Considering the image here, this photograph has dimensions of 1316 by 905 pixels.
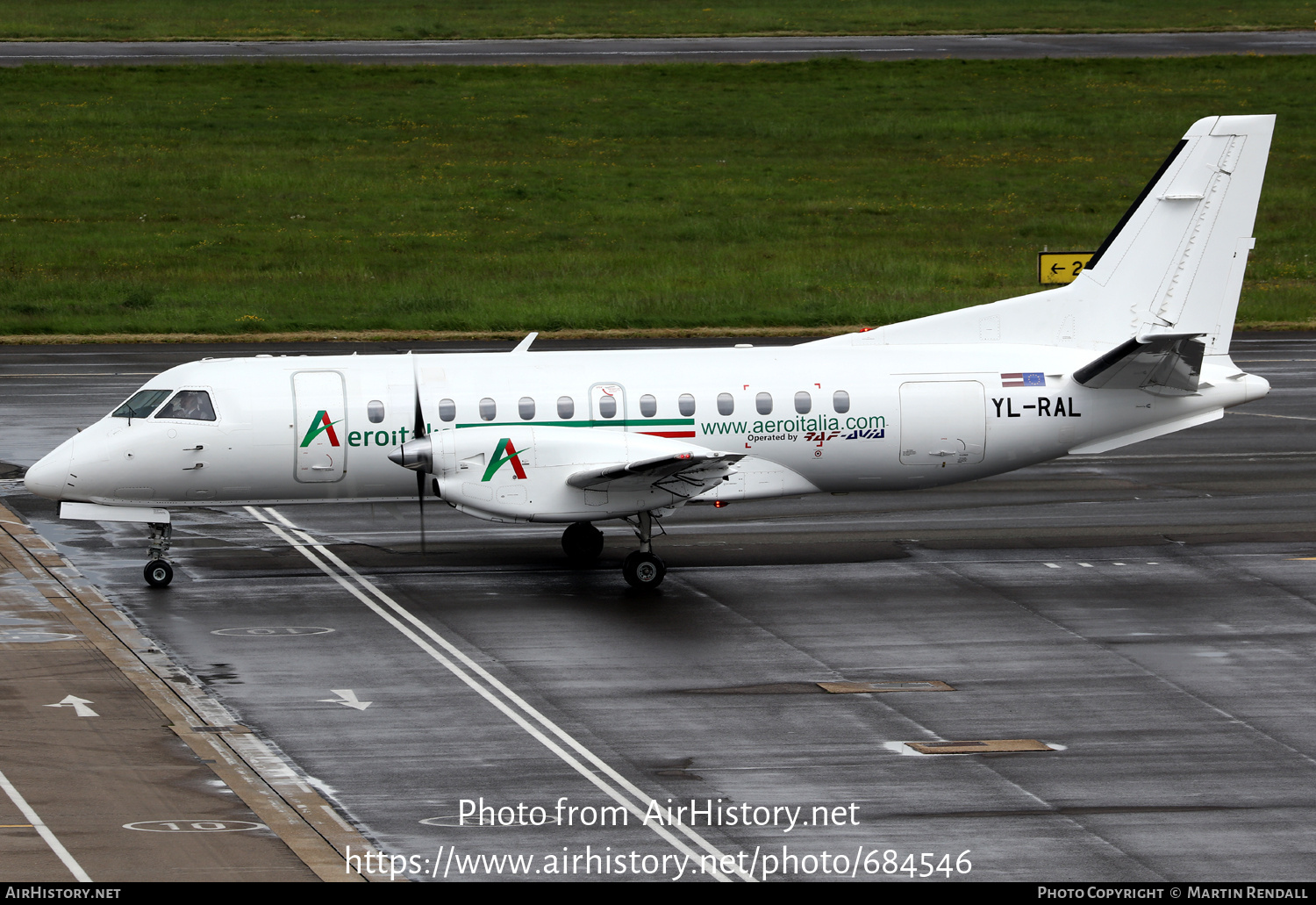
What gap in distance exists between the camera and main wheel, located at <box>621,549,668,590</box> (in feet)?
82.5

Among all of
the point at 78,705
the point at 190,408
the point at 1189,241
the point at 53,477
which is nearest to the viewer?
the point at 78,705

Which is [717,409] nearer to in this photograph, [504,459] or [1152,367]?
[504,459]

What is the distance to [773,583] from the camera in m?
25.8

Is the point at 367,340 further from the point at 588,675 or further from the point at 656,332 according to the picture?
the point at 588,675

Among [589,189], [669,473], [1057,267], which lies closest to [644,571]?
[669,473]

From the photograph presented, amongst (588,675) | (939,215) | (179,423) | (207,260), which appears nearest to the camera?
(588,675)

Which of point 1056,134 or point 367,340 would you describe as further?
point 1056,134

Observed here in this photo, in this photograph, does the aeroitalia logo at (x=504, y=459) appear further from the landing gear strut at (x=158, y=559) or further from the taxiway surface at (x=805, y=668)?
the landing gear strut at (x=158, y=559)

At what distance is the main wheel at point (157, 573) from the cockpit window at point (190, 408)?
2.29 m

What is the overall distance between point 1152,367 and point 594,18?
8354 cm

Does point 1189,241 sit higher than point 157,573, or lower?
higher

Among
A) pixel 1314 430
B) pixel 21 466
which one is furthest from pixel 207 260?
pixel 1314 430

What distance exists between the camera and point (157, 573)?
2523cm

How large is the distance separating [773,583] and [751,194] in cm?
4751
